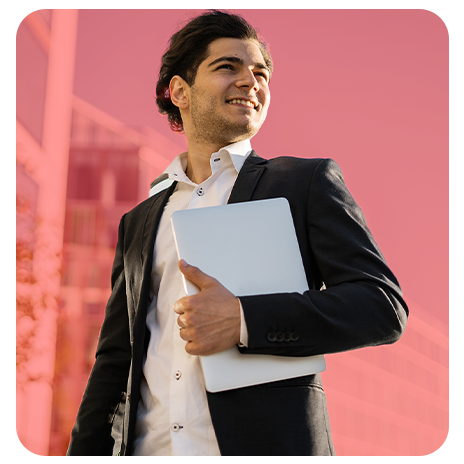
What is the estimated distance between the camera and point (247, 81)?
257cm

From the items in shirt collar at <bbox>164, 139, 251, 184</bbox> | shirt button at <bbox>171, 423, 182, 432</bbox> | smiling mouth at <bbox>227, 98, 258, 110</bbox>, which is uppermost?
smiling mouth at <bbox>227, 98, 258, 110</bbox>

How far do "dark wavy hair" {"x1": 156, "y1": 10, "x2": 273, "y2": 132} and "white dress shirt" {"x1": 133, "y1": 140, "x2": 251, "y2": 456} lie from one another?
65 cm

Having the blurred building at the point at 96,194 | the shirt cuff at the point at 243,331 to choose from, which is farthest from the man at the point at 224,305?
the blurred building at the point at 96,194

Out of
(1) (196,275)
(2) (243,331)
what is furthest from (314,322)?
(1) (196,275)

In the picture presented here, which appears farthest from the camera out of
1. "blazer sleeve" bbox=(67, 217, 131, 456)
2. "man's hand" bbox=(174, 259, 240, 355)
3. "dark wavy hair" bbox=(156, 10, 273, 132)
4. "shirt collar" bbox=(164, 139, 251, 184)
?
"dark wavy hair" bbox=(156, 10, 273, 132)

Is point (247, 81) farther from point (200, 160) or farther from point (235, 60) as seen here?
point (200, 160)

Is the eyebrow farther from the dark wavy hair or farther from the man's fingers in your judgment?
the man's fingers

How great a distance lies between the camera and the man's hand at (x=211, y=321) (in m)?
1.68

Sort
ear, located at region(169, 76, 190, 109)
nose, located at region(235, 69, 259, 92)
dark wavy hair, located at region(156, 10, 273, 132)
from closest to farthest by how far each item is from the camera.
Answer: nose, located at region(235, 69, 259, 92) < dark wavy hair, located at region(156, 10, 273, 132) < ear, located at region(169, 76, 190, 109)

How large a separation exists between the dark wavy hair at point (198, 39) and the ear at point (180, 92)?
0.11 feet

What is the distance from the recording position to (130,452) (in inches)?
81.1

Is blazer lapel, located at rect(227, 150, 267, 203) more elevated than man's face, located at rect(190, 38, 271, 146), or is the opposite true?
man's face, located at rect(190, 38, 271, 146)

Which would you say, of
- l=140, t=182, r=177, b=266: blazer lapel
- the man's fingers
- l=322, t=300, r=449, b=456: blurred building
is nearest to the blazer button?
the man's fingers

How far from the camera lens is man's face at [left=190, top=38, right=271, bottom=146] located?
2.57 m
